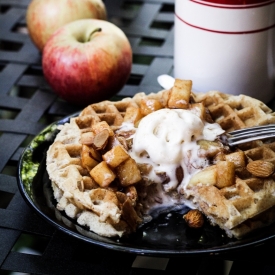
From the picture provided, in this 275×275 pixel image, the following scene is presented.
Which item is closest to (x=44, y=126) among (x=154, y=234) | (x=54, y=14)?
(x=54, y=14)

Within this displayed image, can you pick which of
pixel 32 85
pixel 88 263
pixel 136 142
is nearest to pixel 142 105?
pixel 136 142

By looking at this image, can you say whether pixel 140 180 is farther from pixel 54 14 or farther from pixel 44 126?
pixel 54 14

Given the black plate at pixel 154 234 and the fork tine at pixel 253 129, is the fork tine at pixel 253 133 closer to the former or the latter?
the fork tine at pixel 253 129

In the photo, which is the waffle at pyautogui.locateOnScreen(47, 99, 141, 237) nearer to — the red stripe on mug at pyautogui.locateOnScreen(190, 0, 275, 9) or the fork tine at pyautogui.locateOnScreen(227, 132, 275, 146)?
the fork tine at pyautogui.locateOnScreen(227, 132, 275, 146)

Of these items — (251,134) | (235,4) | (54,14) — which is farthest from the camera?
(54,14)

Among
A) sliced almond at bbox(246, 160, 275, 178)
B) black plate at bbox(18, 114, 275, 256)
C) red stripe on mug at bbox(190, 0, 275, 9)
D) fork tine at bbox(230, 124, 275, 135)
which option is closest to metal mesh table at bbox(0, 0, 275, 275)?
black plate at bbox(18, 114, 275, 256)
